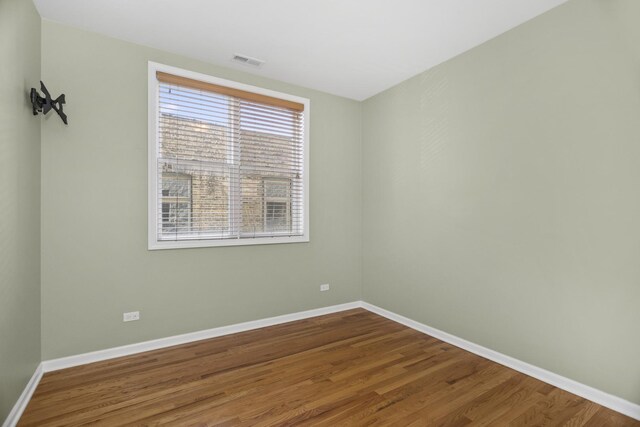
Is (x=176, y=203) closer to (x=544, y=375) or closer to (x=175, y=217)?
(x=175, y=217)

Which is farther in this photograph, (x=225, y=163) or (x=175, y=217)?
(x=225, y=163)

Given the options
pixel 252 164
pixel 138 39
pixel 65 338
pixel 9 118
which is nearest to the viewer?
pixel 9 118

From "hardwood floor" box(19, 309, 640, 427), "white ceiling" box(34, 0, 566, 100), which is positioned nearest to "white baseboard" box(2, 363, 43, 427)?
"hardwood floor" box(19, 309, 640, 427)

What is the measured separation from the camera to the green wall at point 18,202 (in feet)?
5.80

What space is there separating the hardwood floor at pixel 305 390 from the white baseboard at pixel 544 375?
0.06 metres

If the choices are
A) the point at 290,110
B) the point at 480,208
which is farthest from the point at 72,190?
the point at 480,208

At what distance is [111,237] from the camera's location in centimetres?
271

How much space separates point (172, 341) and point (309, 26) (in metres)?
3.11

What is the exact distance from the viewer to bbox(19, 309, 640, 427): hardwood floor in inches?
76.0

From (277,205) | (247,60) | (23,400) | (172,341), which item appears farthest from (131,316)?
(247,60)

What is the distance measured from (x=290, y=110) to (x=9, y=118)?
8.10ft

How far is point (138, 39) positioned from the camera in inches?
108

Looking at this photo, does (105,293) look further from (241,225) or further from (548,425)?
(548,425)

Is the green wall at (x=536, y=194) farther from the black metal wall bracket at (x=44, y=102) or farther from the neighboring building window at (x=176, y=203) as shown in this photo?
the black metal wall bracket at (x=44, y=102)
